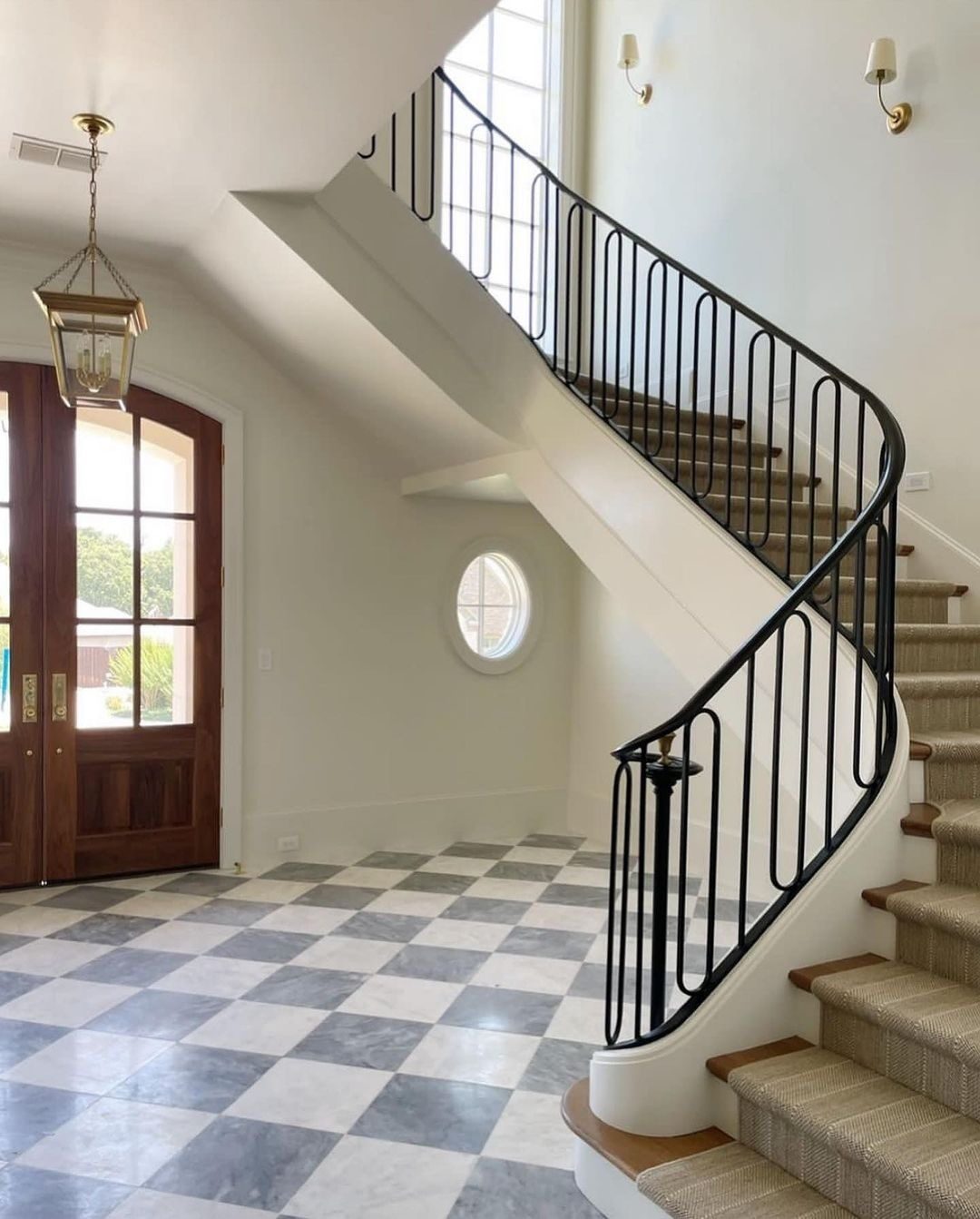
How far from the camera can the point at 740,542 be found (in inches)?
141

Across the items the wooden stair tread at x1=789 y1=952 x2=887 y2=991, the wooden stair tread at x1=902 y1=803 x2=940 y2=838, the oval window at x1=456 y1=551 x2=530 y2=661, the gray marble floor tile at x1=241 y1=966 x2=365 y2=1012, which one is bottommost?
the gray marble floor tile at x1=241 y1=966 x2=365 y2=1012

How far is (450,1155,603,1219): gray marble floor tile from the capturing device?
227 centimetres

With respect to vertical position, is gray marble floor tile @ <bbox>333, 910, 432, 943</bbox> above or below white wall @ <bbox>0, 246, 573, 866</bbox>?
below

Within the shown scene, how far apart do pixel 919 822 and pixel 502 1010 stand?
5.29 feet

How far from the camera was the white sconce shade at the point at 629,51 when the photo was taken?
594cm

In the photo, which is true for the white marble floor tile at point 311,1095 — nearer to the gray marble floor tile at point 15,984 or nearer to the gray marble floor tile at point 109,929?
the gray marble floor tile at point 15,984

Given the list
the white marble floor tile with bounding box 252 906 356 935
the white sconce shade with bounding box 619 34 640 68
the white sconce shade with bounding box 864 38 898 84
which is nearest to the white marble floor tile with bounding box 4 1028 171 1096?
the white marble floor tile with bounding box 252 906 356 935

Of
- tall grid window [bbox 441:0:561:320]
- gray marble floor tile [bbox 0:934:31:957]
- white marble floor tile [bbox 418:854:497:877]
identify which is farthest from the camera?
tall grid window [bbox 441:0:561:320]

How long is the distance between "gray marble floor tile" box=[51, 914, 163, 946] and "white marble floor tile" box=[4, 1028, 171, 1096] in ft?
2.86

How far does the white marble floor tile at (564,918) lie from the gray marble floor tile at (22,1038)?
1.96 meters

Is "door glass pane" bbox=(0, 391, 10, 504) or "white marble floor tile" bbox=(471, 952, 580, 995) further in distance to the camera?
"door glass pane" bbox=(0, 391, 10, 504)

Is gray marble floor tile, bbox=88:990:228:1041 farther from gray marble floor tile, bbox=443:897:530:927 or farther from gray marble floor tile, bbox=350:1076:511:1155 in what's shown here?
gray marble floor tile, bbox=443:897:530:927

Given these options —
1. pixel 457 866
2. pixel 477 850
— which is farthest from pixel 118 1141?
pixel 477 850

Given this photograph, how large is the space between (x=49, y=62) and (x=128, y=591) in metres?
2.58
